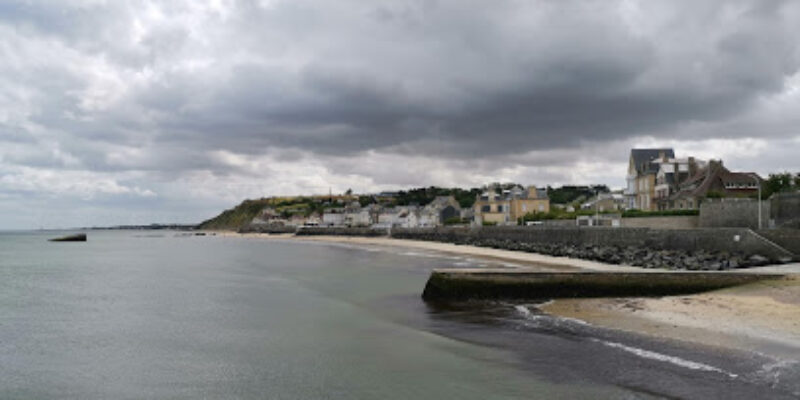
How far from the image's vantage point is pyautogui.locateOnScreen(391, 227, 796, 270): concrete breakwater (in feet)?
96.1

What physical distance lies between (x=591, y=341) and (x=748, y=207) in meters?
27.5

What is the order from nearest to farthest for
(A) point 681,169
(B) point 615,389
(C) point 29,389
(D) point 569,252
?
(B) point 615,389 < (C) point 29,389 < (D) point 569,252 < (A) point 681,169

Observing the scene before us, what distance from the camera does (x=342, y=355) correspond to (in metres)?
15.1

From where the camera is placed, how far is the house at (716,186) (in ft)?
168

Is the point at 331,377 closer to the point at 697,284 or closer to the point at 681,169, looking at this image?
the point at 697,284

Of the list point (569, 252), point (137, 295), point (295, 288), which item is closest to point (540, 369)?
point (295, 288)

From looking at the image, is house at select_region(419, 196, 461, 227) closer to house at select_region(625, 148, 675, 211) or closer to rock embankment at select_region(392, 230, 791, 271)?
house at select_region(625, 148, 675, 211)

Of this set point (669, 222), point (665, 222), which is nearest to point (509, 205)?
point (665, 222)

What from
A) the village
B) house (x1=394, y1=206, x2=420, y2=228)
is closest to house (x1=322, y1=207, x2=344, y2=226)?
house (x1=394, y1=206, x2=420, y2=228)

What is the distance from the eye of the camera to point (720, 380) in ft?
38.2

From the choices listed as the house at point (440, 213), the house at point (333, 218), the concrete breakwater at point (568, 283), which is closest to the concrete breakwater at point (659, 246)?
the concrete breakwater at point (568, 283)

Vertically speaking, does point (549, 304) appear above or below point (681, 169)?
below

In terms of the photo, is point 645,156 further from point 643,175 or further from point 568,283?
point 568,283

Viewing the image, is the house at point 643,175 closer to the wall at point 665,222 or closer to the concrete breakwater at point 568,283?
the wall at point 665,222
